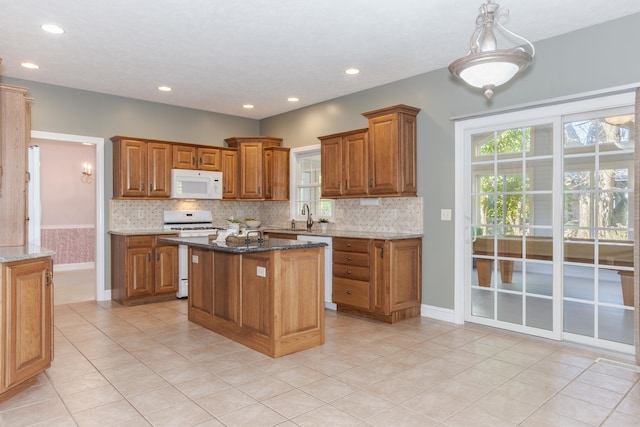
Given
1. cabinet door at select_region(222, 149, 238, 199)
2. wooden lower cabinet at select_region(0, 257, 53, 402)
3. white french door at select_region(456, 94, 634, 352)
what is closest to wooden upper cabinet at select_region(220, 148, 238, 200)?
cabinet door at select_region(222, 149, 238, 199)

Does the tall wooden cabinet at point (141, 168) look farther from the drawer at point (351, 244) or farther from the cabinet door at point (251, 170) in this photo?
the drawer at point (351, 244)

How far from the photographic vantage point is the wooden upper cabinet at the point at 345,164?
512 cm

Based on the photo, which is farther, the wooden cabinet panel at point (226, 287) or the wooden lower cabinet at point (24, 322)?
the wooden cabinet panel at point (226, 287)

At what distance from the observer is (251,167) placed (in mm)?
6625

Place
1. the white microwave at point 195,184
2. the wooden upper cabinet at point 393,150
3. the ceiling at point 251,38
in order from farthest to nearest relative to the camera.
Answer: the white microwave at point 195,184 < the wooden upper cabinet at point 393,150 < the ceiling at point 251,38

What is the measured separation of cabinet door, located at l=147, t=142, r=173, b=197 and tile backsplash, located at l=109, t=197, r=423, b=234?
1.27ft

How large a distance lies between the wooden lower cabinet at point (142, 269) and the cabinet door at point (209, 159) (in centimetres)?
121

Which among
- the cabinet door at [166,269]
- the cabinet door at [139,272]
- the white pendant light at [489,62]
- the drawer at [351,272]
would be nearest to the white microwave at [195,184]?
the cabinet door at [166,269]

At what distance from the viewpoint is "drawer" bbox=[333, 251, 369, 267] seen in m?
4.64

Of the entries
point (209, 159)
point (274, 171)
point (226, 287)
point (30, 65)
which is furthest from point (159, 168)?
point (226, 287)

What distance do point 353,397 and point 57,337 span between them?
2.99 meters

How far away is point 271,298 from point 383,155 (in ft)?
7.41

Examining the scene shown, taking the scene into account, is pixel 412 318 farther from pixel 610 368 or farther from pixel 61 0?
pixel 61 0

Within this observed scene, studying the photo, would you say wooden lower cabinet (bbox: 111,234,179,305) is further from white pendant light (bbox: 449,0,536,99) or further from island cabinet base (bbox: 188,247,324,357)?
white pendant light (bbox: 449,0,536,99)
